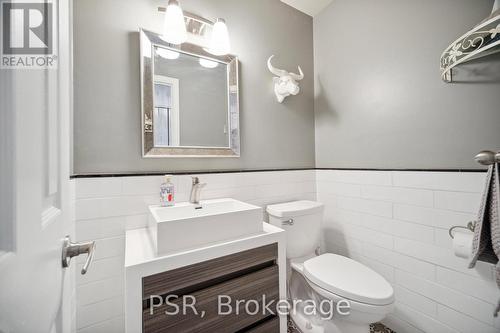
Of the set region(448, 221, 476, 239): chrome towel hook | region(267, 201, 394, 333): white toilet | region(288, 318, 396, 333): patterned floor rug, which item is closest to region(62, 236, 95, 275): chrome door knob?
region(267, 201, 394, 333): white toilet

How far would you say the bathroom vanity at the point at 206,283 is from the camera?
69cm

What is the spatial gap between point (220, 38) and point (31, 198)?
50.8 inches

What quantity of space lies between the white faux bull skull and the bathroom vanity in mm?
1042

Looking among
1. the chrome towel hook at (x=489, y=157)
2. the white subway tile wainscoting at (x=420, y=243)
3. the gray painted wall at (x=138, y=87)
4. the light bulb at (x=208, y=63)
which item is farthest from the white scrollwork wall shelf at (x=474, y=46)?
the light bulb at (x=208, y=63)

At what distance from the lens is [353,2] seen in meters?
1.50

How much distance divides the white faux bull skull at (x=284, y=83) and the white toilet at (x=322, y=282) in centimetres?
85

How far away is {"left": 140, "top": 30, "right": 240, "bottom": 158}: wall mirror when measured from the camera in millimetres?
1118

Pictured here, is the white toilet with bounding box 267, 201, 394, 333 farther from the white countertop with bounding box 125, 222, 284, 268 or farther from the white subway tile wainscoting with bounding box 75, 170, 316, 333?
the white subway tile wainscoting with bounding box 75, 170, 316, 333

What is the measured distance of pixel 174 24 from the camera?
1102 millimetres

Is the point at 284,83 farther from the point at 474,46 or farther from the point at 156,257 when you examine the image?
the point at 156,257

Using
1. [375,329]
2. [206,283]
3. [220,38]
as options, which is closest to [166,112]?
[220,38]

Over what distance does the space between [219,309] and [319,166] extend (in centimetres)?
136

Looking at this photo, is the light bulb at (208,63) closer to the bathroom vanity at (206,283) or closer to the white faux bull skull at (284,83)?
the white faux bull skull at (284,83)

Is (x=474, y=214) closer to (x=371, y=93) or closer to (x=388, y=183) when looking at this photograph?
(x=388, y=183)
